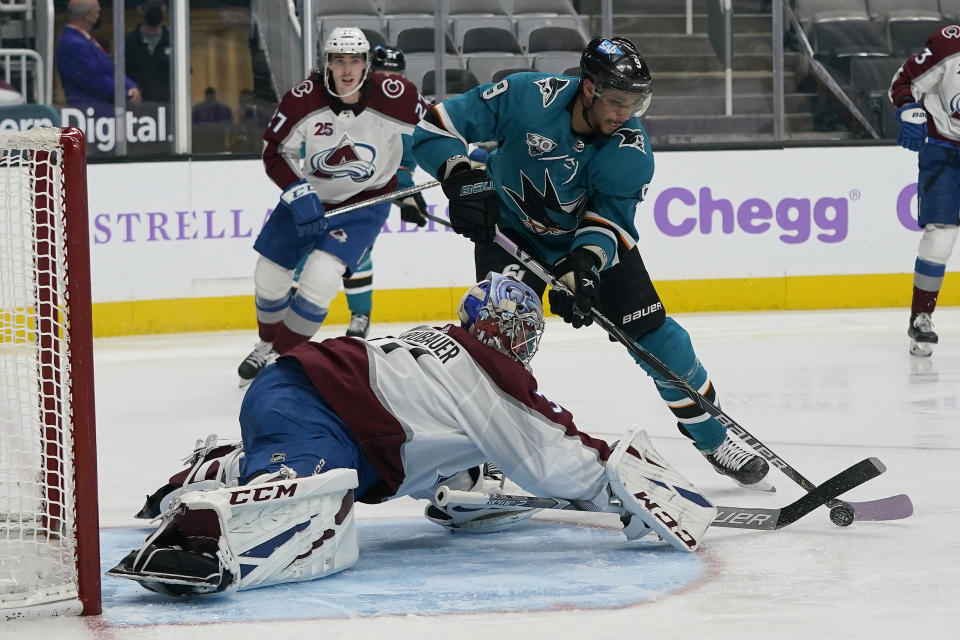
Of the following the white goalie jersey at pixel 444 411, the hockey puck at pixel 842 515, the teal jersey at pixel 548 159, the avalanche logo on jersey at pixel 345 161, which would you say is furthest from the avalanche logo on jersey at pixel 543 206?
the avalanche logo on jersey at pixel 345 161

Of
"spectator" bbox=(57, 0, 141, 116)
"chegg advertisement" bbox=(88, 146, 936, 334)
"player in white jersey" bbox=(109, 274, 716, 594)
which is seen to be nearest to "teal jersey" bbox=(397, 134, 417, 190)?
"chegg advertisement" bbox=(88, 146, 936, 334)

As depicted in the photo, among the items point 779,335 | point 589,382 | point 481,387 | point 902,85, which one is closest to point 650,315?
point 481,387

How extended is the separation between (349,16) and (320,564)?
5110 millimetres

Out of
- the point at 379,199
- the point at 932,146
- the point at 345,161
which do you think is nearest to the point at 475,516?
the point at 379,199

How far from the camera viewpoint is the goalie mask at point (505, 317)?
258 centimetres

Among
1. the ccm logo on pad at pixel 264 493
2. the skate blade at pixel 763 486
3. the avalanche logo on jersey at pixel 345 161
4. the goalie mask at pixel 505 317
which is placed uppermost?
the avalanche logo on jersey at pixel 345 161

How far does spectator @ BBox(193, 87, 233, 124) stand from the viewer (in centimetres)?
671

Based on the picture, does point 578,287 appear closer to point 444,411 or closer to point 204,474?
point 444,411

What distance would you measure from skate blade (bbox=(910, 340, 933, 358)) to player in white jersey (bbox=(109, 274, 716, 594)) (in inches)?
125

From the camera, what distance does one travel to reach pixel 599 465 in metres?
2.63

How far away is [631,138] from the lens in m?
3.17

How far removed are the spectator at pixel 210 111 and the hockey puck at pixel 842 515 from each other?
4432mm

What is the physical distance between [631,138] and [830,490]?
839 mm

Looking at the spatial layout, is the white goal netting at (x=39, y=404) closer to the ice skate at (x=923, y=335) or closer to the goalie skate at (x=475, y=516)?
the goalie skate at (x=475, y=516)
